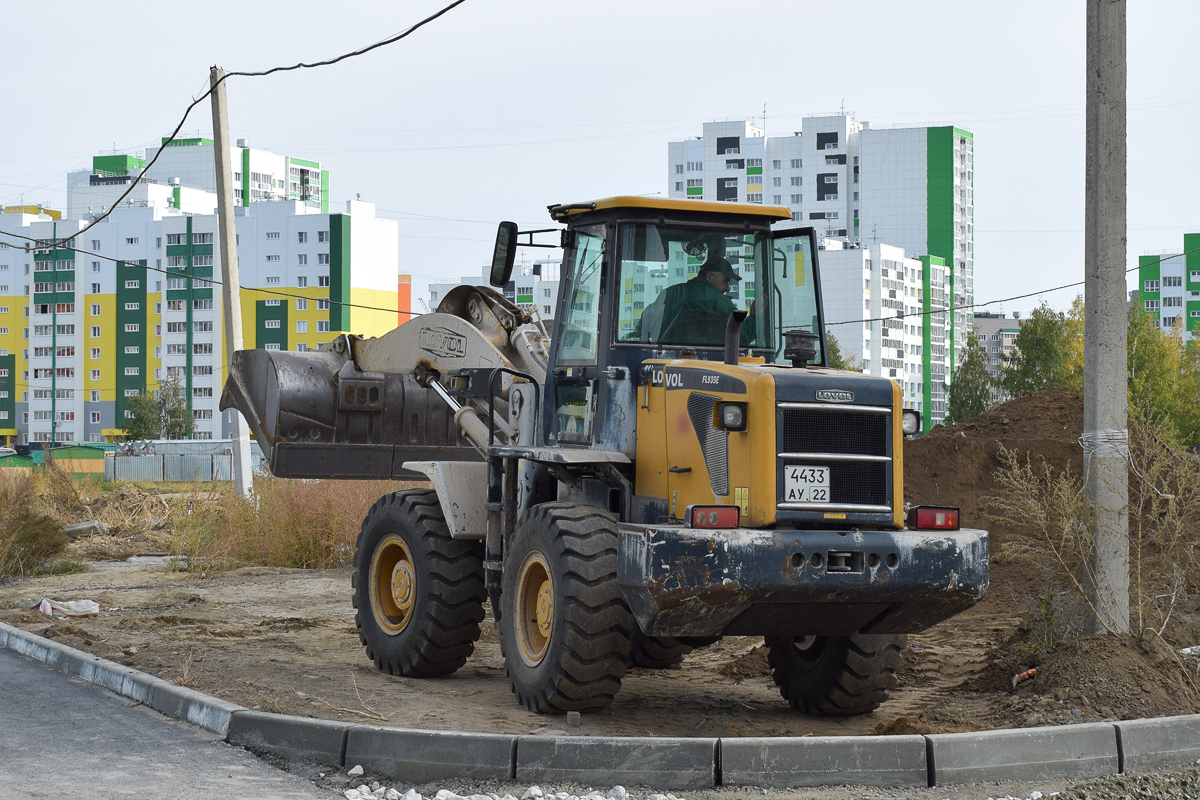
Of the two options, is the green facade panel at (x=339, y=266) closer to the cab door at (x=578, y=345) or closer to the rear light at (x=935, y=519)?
the cab door at (x=578, y=345)

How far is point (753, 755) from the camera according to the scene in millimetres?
6793

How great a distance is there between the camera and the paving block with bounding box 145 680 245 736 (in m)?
7.88

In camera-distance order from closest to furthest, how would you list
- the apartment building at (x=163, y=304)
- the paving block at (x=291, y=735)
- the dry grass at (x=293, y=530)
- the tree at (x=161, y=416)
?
the paving block at (x=291, y=735), the dry grass at (x=293, y=530), the tree at (x=161, y=416), the apartment building at (x=163, y=304)

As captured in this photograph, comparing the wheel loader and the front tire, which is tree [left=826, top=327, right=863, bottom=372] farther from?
the front tire

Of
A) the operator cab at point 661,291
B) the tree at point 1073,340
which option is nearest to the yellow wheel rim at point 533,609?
the operator cab at point 661,291

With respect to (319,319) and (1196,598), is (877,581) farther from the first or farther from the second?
(319,319)

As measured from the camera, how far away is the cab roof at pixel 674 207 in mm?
8617

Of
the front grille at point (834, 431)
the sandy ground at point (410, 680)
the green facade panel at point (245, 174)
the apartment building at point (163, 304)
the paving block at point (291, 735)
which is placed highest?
the green facade panel at point (245, 174)

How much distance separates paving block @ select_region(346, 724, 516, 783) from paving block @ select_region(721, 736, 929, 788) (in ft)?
3.72

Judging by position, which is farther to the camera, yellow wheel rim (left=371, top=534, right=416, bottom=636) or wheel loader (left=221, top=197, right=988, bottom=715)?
yellow wheel rim (left=371, top=534, right=416, bottom=636)

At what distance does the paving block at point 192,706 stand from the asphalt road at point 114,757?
69 mm

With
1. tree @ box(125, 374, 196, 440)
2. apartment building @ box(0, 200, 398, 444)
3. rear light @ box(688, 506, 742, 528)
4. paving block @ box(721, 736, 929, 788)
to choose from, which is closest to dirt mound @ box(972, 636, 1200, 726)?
paving block @ box(721, 736, 929, 788)

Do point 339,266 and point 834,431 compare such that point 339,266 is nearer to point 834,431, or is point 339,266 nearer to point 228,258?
point 228,258

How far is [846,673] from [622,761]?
2198 millimetres
